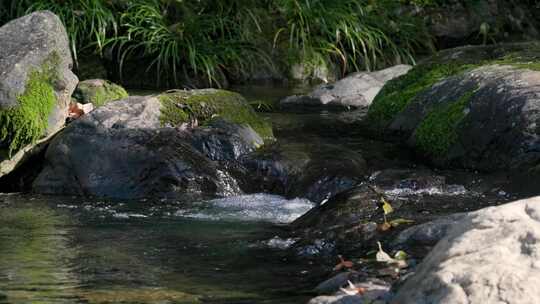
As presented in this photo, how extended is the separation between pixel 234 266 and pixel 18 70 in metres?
3.68

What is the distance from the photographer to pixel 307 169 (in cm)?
785

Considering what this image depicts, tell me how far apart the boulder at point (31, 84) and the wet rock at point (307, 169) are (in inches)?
64.6

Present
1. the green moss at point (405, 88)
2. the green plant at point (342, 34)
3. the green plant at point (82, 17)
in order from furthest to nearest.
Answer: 1. the green plant at point (342, 34)
2. the green plant at point (82, 17)
3. the green moss at point (405, 88)

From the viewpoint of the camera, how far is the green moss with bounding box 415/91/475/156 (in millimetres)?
8133

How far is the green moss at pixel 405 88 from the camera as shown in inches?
374

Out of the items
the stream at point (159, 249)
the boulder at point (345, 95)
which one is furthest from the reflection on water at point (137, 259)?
the boulder at point (345, 95)

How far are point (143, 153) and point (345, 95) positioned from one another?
163 inches

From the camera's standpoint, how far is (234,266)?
528cm

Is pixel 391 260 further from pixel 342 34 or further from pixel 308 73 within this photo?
pixel 342 34

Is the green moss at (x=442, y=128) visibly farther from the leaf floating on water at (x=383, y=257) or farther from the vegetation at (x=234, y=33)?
the vegetation at (x=234, y=33)

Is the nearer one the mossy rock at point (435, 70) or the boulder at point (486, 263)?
the boulder at point (486, 263)

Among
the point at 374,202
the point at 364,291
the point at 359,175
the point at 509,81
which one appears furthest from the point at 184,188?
the point at 364,291

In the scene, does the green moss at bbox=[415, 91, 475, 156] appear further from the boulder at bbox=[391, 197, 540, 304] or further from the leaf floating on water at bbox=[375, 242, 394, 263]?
the boulder at bbox=[391, 197, 540, 304]

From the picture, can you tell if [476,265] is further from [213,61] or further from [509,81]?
[213,61]
